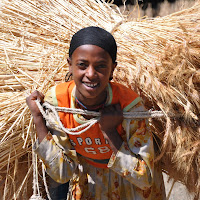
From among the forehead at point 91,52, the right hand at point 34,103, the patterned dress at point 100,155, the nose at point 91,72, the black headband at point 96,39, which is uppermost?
the black headband at point 96,39

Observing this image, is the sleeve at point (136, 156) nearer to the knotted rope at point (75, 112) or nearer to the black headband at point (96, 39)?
the knotted rope at point (75, 112)

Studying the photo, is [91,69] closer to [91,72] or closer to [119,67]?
[91,72]

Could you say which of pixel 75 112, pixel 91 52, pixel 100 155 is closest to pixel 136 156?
pixel 100 155

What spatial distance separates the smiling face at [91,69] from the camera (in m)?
1.36

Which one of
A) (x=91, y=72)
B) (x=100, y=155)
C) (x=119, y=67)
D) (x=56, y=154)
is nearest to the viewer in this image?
(x=91, y=72)

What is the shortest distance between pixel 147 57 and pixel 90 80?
1.42 feet

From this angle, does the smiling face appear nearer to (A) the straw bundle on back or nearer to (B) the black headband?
(B) the black headband

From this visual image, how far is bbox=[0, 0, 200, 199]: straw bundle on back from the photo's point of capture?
4.97 feet

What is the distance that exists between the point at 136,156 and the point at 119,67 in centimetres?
48

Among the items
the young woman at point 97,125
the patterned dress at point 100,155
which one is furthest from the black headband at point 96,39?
the patterned dress at point 100,155

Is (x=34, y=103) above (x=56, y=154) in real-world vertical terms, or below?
above

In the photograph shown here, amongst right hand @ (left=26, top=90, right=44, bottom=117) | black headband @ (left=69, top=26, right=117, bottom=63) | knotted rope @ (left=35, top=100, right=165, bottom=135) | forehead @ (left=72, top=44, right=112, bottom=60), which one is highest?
black headband @ (left=69, top=26, right=117, bottom=63)

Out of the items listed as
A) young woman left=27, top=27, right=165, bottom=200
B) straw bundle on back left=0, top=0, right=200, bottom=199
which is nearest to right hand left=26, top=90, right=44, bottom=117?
young woman left=27, top=27, right=165, bottom=200

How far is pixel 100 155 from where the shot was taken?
1597 millimetres
